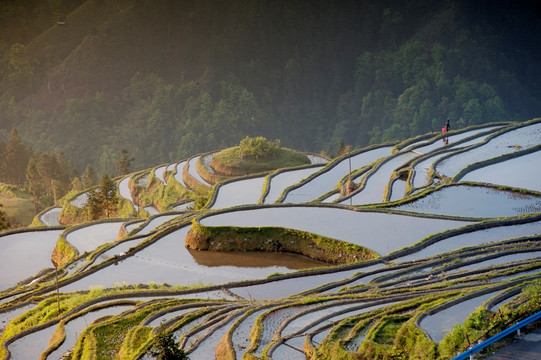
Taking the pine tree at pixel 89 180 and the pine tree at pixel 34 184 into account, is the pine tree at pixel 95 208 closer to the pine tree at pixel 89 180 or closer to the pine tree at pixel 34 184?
the pine tree at pixel 34 184

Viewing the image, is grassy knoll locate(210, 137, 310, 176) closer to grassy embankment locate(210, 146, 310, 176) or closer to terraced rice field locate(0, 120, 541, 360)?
grassy embankment locate(210, 146, 310, 176)

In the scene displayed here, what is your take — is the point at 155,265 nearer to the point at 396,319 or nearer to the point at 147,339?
the point at 147,339

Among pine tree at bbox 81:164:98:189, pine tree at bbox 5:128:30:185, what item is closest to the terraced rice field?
pine tree at bbox 81:164:98:189

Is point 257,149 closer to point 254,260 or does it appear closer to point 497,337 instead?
point 254,260

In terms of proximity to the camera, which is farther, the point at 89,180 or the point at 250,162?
the point at 89,180

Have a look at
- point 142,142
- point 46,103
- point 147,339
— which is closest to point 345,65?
point 142,142

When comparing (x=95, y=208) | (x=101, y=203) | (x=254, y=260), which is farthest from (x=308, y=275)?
(x=95, y=208)
